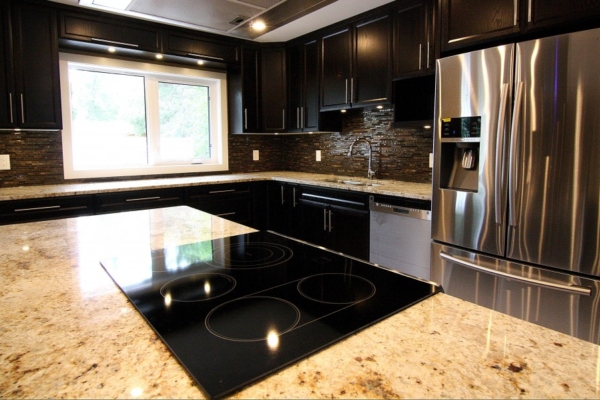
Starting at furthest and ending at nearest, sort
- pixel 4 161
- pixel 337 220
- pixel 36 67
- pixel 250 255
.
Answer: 1. pixel 337 220
2. pixel 4 161
3. pixel 36 67
4. pixel 250 255

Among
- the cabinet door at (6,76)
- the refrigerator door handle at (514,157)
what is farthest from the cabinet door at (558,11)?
the cabinet door at (6,76)

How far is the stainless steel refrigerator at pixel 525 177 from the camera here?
1680mm

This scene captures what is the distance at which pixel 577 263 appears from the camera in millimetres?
1724

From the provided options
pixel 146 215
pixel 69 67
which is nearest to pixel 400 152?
pixel 146 215

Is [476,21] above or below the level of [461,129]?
above

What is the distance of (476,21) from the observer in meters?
2.15

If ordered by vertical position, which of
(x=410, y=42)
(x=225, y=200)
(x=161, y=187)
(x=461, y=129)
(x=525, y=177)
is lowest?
(x=225, y=200)

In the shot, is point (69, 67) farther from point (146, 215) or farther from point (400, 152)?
point (400, 152)

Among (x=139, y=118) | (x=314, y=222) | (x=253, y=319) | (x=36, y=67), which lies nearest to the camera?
(x=253, y=319)

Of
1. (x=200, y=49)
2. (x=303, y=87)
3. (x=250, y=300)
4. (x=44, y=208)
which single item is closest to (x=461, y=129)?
(x=250, y=300)

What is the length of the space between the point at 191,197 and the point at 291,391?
9.96 ft

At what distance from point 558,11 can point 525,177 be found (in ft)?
2.66

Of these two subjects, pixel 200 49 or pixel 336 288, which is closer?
pixel 336 288

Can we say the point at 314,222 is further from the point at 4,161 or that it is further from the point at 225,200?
the point at 4,161
